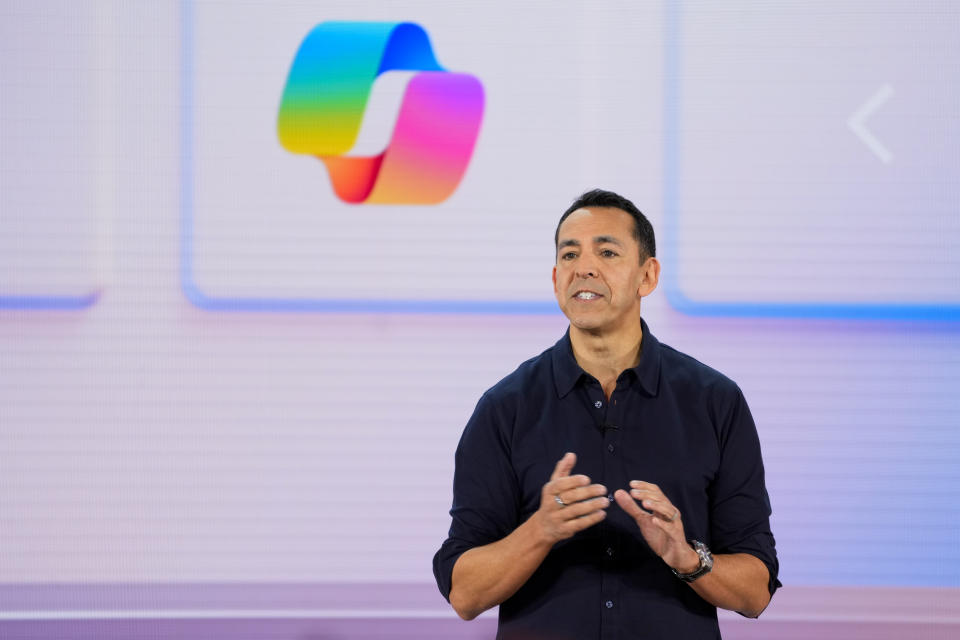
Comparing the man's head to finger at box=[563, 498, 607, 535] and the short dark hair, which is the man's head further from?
finger at box=[563, 498, 607, 535]

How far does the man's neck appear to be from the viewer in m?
1.84

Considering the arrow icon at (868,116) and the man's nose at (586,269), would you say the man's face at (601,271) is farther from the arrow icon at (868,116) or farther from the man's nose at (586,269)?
the arrow icon at (868,116)

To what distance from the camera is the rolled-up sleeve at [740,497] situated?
170 cm

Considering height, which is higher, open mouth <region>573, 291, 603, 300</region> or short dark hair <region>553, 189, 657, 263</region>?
short dark hair <region>553, 189, 657, 263</region>

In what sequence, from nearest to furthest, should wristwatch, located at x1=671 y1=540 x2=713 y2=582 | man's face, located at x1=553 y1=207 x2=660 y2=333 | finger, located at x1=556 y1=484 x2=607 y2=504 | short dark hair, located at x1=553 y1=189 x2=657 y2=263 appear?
finger, located at x1=556 y1=484 x2=607 y2=504
wristwatch, located at x1=671 y1=540 x2=713 y2=582
man's face, located at x1=553 y1=207 x2=660 y2=333
short dark hair, located at x1=553 y1=189 x2=657 y2=263

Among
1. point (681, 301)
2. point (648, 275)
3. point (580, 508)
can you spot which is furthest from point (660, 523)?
point (681, 301)

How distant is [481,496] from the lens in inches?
68.3

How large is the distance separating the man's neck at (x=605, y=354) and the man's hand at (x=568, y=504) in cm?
37

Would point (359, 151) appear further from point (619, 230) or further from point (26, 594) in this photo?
point (26, 594)

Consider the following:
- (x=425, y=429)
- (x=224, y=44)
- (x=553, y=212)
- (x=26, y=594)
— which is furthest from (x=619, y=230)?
(x=26, y=594)

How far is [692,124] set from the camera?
272 cm

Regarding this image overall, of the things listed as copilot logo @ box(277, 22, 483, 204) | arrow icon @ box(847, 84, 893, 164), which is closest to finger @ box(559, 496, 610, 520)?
copilot logo @ box(277, 22, 483, 204)

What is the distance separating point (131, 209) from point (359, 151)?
0.71 m

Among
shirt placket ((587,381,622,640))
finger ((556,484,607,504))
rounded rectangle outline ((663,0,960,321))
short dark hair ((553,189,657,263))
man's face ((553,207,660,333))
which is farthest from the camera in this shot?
rounded rectangle outline ((663,0,960,321))
